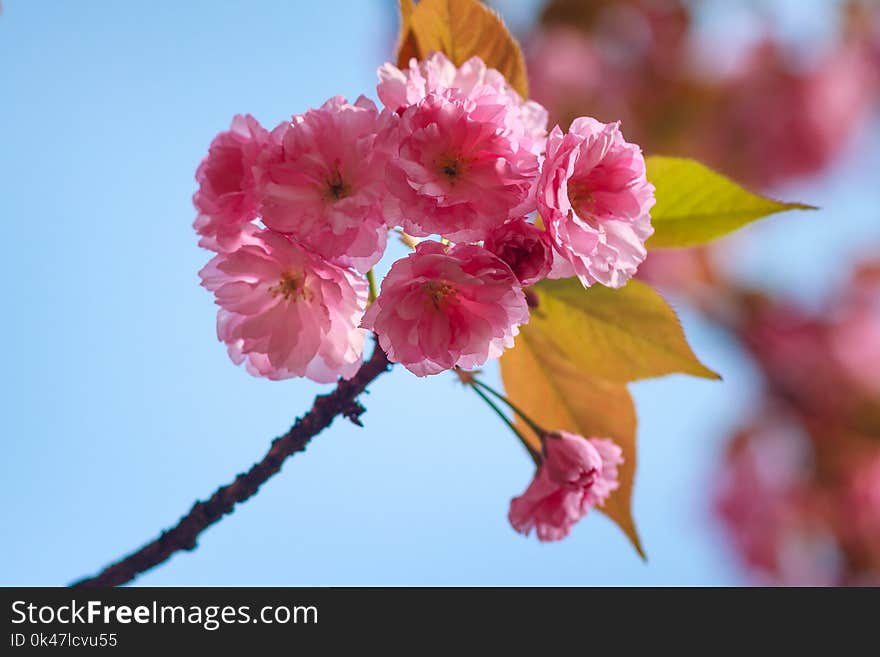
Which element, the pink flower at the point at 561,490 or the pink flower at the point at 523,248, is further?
the pink flower at the point at 561,490

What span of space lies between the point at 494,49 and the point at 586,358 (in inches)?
13.2

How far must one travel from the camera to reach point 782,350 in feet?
9.09

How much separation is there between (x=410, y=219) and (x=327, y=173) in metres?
0.07

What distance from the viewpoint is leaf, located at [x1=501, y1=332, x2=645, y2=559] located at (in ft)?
2.78

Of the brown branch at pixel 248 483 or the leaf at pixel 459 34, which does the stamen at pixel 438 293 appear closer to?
the brown branch at pixel 248 483

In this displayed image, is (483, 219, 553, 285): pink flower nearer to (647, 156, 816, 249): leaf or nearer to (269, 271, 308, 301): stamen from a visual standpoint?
(269, 271, 308, 301): stamen

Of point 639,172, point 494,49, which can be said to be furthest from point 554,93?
point 639,172

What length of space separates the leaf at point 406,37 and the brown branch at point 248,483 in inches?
12.9

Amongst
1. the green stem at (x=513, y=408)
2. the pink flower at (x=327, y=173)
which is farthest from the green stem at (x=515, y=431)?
the pink flower at (x=327, y=173)

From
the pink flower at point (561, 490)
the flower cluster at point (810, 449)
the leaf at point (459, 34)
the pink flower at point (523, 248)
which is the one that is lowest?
the pink flower at point (561, 490)

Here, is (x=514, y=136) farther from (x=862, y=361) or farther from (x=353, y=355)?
(x=862, y=361)

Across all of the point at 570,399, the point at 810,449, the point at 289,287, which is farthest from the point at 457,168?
the point at 810,449

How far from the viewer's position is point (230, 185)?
24.0 inches

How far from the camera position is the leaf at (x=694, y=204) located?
30.6 inches
